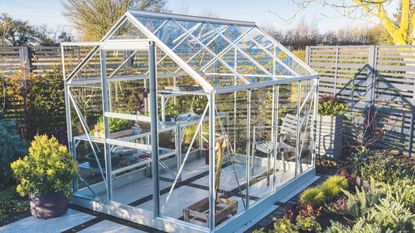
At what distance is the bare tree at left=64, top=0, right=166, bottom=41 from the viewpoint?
1505cm

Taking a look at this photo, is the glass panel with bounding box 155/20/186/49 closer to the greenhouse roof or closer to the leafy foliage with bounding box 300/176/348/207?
the greenhouse roof

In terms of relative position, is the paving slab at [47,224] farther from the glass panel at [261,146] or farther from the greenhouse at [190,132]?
the glass panel at [261,146]

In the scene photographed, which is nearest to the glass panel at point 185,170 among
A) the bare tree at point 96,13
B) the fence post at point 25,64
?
the fence post at point 25,64

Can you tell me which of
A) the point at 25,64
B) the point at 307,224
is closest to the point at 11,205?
the point at 25,64

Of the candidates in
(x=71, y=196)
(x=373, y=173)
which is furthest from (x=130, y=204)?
(x=373, y=173)

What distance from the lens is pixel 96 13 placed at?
50.1 feet

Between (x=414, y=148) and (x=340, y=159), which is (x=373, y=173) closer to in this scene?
(x=340, y=159)

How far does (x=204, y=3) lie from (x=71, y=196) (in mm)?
18181

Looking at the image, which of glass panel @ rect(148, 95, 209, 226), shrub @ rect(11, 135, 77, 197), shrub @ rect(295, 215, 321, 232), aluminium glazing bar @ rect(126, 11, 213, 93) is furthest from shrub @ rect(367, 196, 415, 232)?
shrub @ rect(11, 135, 77, 197)

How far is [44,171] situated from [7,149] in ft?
5.65

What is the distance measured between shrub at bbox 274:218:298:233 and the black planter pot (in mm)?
2705

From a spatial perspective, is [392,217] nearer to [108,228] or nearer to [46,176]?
[108,228]

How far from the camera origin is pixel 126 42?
15.2 feet

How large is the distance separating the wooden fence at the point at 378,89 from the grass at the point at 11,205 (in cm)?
614
